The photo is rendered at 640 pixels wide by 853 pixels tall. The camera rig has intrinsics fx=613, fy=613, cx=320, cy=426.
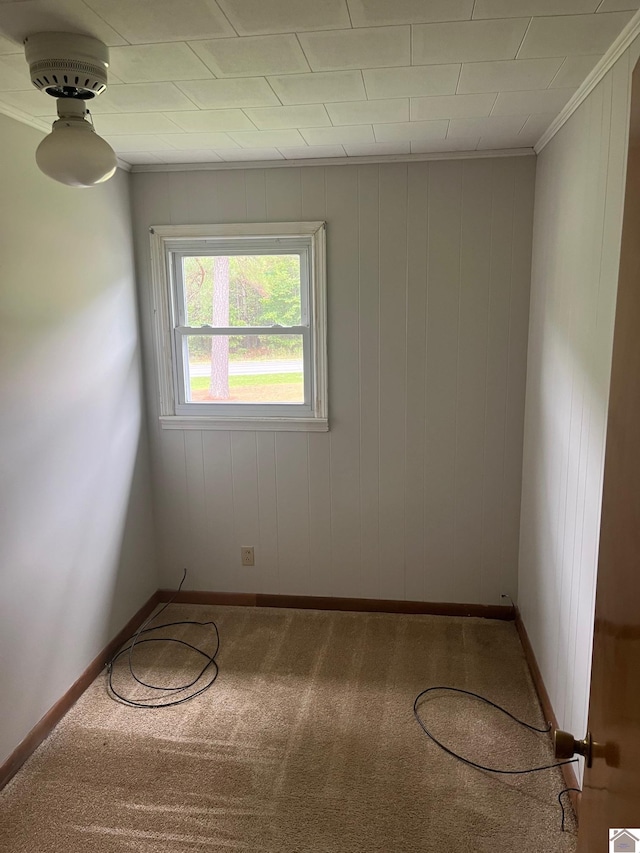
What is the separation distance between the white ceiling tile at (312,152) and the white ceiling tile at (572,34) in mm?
1123

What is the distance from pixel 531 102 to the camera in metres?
2.10

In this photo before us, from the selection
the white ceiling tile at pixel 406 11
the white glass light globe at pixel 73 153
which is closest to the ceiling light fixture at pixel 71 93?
the white glass light globe at pixel 73 153

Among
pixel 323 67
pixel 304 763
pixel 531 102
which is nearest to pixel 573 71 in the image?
pixel 531 102

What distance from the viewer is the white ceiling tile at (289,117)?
2133mm

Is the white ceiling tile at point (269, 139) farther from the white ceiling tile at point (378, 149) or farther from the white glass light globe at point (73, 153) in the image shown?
the white glass light globe at point (73, 153)

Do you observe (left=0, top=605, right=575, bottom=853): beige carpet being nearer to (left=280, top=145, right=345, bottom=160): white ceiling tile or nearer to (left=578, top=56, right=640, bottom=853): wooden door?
(left=578, top=56, right=640, bottom=853): wooden door

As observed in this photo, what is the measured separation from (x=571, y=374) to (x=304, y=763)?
1661mm

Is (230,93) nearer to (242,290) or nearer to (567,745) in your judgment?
(242,290)

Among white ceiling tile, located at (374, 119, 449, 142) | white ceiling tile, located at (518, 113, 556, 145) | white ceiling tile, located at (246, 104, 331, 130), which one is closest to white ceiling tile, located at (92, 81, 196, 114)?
white ceiling tile, located at (246, 104, 331, 130)

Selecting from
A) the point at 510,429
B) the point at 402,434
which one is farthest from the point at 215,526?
the point at 510,429

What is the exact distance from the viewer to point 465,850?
72.0 inches

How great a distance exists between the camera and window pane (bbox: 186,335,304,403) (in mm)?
3137

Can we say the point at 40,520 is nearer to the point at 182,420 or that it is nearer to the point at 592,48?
the point at 182,420

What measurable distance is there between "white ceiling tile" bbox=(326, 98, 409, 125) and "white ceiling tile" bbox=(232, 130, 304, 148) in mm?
256
